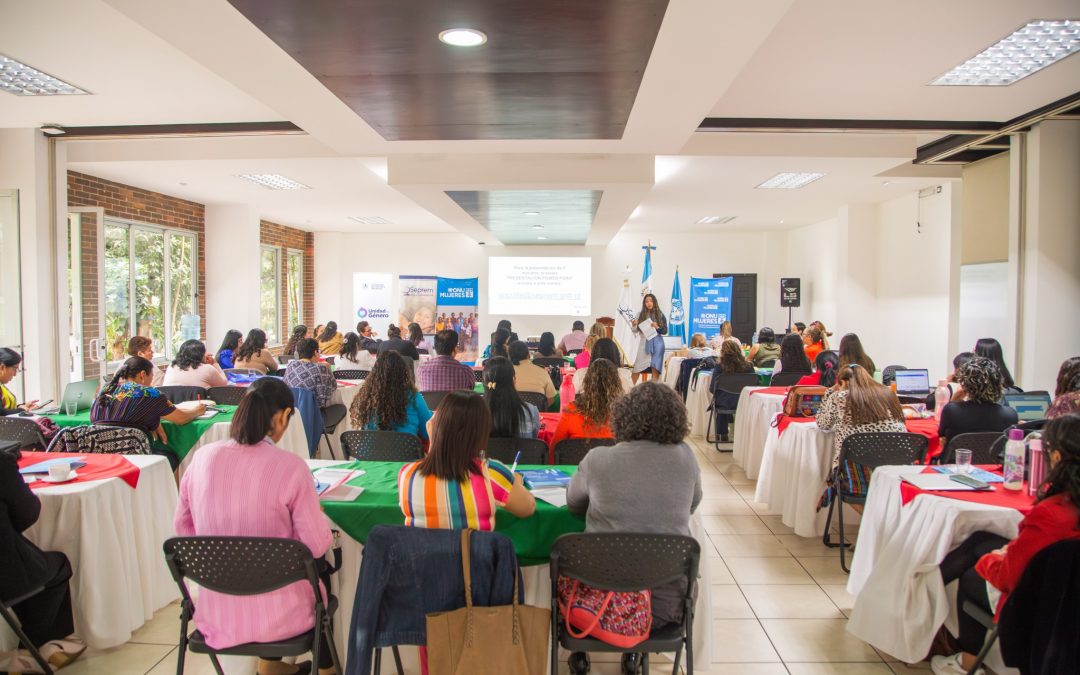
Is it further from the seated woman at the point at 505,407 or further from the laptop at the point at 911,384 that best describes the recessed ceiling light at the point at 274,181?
the laptop at the point at 911,384

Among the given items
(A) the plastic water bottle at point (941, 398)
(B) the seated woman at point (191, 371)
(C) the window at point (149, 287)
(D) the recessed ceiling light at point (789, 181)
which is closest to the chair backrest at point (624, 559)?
(A) the plastic water bottle at point (941, 398)

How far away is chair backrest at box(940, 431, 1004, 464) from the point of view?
3399mm

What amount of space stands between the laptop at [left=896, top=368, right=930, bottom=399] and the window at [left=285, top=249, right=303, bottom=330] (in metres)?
10.6

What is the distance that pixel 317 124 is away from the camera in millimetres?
4656

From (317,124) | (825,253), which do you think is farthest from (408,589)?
(825,253)

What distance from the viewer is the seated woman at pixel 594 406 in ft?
11.3

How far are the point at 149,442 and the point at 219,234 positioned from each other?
6.78 m

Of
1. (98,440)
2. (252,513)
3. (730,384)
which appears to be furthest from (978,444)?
(98,440)

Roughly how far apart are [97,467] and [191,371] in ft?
7.73

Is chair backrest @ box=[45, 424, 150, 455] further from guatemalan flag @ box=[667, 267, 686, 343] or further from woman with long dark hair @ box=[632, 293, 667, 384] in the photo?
guatemalan flag @ box=[667, 267, 686, 343]

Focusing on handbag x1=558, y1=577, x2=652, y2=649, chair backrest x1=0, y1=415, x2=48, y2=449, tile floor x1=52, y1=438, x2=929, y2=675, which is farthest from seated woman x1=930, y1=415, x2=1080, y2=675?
chair backrest x1=0, y1=415, x2=48, y2=449

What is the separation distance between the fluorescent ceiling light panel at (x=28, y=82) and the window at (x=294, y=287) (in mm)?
7736

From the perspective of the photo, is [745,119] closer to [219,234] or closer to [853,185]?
[853,185]

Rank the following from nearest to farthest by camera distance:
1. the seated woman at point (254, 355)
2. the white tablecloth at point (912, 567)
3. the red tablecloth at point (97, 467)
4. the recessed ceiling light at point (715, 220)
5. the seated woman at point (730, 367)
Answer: the white tablecloth at point (912, 567)
the red tablecloth at point (97, 467)
the seated woman at point (254, 355)
the seated woman at point (730, 367)
the recessed ceiling light at point (715, 220)
